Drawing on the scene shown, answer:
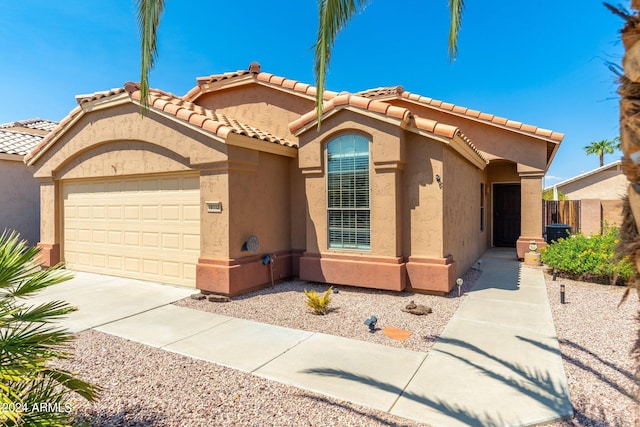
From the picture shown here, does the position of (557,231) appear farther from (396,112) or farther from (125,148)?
(125,148)

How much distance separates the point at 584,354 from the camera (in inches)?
197

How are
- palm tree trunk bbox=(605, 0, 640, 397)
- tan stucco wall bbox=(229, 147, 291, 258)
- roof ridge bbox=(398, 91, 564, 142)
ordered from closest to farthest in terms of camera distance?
palm tree trunk bbox=(605, 0, 640, 397)
tan stucco wall bbox=(229, 147, 291, 258)
roof ridge bbox=(398, 91, 564, 142)

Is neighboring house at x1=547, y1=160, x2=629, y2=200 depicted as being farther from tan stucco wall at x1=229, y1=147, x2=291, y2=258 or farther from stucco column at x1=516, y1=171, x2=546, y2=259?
tan stucco wall at x1=229, y1=147, x2=291, y2=258

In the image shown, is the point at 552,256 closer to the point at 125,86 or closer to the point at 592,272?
the point at 592,272

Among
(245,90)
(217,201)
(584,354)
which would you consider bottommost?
(584,354)

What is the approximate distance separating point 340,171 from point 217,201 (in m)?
3.05

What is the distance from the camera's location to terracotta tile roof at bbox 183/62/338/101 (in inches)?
406

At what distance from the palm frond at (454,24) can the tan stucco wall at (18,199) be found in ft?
52.3

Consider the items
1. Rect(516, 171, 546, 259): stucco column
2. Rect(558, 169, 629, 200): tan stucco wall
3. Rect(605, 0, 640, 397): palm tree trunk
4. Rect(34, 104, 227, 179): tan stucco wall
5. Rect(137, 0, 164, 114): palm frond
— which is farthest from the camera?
Rect(558, 169, 629, 200): tan stucco wall

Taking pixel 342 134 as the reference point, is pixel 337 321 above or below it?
below

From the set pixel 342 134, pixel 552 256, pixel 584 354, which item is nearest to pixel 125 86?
pixel 342 134

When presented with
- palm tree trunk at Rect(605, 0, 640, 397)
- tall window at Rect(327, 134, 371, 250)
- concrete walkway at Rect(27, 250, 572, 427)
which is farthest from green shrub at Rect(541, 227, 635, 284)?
palm tree trunk at Rect(605, 0, 640, 397)

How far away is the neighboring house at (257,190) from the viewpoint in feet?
26.4

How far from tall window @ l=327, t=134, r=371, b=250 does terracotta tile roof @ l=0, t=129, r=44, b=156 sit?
12924mm
